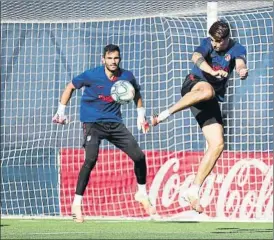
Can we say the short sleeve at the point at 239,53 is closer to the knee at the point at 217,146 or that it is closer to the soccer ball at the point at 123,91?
the knee at the point at 217,146

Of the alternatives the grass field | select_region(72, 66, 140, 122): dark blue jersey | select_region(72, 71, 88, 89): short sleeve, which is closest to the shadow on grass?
the grass field

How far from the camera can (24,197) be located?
19.1 metres

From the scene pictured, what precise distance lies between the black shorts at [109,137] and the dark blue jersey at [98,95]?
0.07 metres

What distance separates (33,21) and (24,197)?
3010mm

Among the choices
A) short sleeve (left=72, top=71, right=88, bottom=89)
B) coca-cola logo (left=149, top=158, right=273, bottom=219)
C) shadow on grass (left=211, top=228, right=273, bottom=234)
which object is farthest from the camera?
coca-cola logo (left=149, top=158, right=273, bottom=219)

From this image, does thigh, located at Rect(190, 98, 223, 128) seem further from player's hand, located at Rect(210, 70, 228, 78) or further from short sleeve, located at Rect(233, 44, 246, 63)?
player's hand, located at Rect(210, 70, 228, 78)

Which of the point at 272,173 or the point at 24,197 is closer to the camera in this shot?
the point at 272,173

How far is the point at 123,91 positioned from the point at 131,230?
60.7 inches

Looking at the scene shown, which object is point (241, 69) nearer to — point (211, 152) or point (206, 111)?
point (206, 111)

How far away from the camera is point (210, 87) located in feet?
37.7

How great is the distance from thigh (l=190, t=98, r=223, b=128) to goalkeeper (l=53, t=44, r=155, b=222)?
58.8 inches

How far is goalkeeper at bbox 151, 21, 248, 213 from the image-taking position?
11.5m

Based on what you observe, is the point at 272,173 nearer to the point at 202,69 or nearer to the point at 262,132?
the point at 262,132

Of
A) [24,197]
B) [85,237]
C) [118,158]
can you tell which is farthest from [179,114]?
[85,237]
